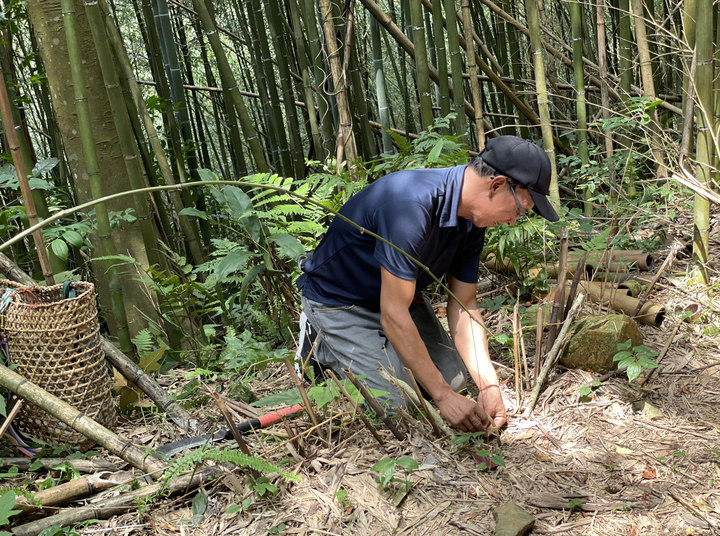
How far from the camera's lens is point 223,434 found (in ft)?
5.67

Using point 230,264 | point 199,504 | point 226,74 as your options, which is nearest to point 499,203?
point 230,264

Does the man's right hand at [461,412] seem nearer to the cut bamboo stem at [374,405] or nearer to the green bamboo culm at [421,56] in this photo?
the cut bamboo stem at [374,405]

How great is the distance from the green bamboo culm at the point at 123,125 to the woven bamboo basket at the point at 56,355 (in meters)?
0.66

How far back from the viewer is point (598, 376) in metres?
1.99

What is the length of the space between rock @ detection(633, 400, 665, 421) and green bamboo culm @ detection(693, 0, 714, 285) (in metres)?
0.91

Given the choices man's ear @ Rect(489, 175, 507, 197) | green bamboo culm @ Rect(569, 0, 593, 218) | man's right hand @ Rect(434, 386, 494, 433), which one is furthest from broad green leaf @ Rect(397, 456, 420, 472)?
green bamboo culm @ Rect(569, 0, 593, 218)

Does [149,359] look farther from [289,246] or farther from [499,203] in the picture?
[499,203]

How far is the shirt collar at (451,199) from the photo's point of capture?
1.81m

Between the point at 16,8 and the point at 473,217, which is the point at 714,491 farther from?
the point at 16,8

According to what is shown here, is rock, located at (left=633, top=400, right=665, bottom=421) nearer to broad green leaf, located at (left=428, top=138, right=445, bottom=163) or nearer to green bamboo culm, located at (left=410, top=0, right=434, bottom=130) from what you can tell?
broad green leaf, located at (left=428, top=138, right=445, bottom=163)

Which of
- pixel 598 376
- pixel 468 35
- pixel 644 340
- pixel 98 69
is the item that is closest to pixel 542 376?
pixel 598 376

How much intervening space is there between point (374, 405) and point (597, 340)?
0.92 m

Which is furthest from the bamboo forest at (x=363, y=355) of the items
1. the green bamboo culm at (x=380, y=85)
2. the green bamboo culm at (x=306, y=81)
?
the green bamboo culm at (x=380, y=85)

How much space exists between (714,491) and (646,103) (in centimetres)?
221
